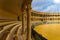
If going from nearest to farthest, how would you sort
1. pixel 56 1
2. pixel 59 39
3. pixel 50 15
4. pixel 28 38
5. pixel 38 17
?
1. pixel 28 38
2. pixel 59 39
3. pixel 38 17
4. pixel 50 15
5. pixel 56 1

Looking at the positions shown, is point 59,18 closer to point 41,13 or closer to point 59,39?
point 41,13

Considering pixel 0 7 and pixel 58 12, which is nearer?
pixel 0 7

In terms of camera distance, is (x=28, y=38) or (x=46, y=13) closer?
(x=28, y=38)

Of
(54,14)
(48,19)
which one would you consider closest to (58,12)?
(54,14)

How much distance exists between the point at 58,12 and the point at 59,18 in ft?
3.20

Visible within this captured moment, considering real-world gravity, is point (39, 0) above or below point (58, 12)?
above

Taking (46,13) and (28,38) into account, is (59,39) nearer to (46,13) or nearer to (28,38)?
(28,38)

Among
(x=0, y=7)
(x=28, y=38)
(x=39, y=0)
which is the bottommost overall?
(x=28, y=38)

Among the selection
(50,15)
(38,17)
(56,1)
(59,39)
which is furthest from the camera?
(56,1)

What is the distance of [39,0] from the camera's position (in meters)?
23.2

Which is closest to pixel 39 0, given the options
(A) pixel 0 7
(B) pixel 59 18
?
(B) pixel 59 18

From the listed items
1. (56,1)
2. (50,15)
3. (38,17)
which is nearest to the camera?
(38,17)

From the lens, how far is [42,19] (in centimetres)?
2122

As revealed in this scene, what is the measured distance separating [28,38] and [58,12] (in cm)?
2000
